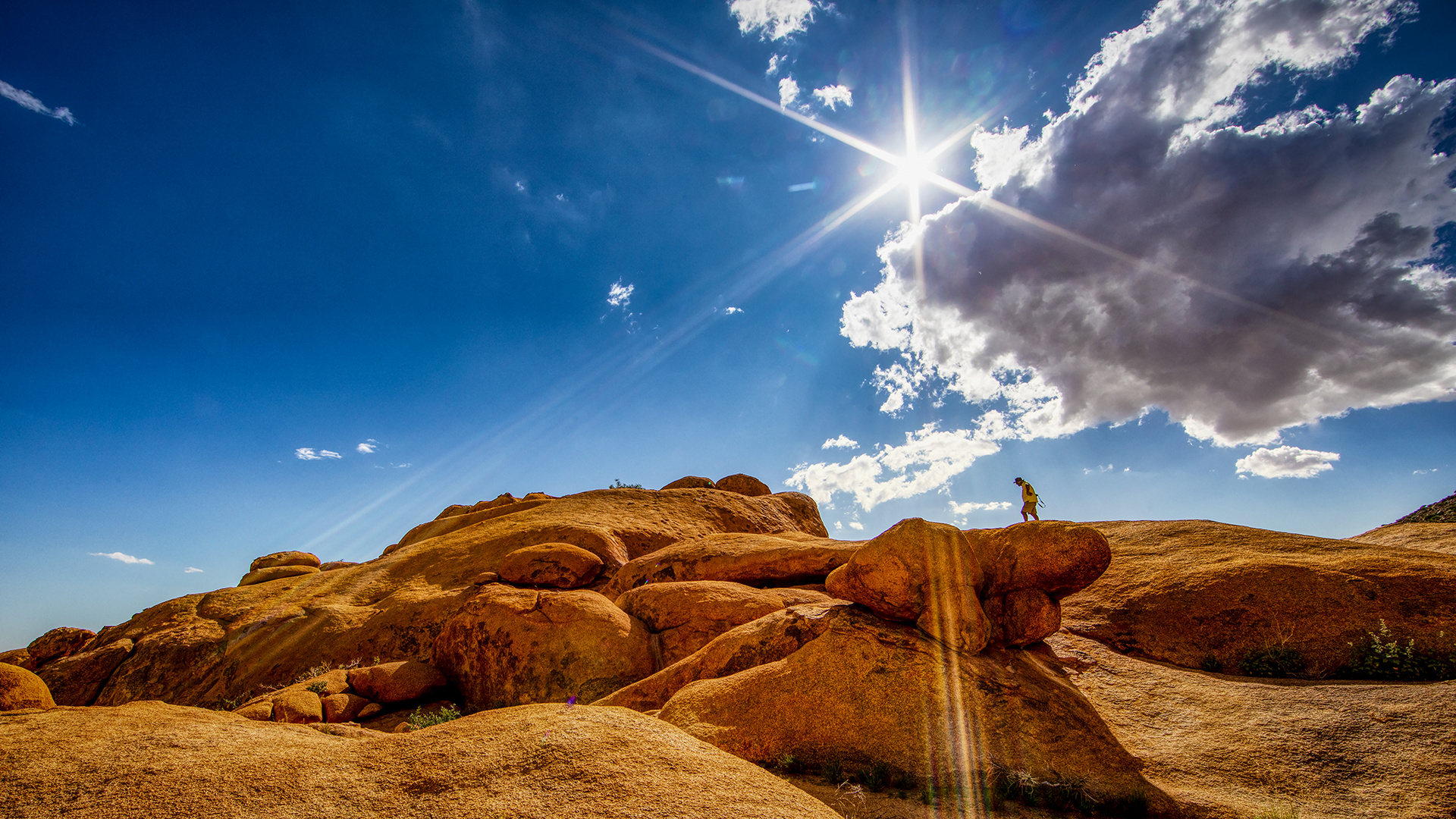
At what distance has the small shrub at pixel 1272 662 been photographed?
9.81 meters

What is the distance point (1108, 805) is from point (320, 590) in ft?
85.5

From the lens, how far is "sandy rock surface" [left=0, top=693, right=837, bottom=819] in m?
4.51

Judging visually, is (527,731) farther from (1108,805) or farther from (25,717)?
(1108,805)

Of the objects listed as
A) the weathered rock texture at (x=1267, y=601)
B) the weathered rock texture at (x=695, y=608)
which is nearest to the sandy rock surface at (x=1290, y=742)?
the weathered rock texture at (x=1267, y=601)

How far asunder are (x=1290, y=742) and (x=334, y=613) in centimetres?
2460

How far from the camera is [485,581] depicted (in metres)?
16.9

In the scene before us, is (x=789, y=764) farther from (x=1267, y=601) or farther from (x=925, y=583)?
(x=1267, y=601)

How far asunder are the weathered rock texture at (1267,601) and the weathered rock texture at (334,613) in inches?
388

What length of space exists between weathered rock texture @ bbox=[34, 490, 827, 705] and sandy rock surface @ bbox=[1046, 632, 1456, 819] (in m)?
10.1

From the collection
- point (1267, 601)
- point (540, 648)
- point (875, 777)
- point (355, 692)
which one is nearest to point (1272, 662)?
point (1267, 601)

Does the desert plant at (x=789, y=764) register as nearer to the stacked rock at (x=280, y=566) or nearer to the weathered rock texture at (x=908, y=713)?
the weathered rock texture at (x=908, y=713)

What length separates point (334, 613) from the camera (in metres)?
19.2

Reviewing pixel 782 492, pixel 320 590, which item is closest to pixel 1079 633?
pixel 782 492

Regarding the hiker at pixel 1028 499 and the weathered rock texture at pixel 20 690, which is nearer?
the weathered rock texture at pixel 20 690
